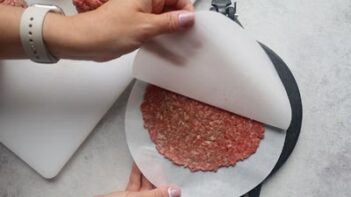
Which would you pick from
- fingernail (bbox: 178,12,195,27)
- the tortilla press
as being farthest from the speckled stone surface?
fingernail (bbox: 178,12,195,27)

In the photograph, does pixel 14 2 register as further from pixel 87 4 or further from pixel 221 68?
pixel 221 68

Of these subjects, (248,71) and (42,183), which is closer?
(248,71)

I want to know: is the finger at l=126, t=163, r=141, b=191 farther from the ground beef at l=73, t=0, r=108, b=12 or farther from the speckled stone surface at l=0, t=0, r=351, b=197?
the ground beef at l=73, t=0, r=108, b=12

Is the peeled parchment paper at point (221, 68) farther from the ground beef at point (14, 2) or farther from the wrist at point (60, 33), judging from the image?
the ground beef at point (14, 2)

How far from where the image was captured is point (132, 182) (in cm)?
79

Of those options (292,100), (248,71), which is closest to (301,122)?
(292,100)

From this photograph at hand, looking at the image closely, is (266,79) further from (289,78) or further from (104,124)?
(104,124)

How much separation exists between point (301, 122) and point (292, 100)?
41 millimetres

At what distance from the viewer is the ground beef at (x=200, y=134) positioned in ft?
Answer: 2.45

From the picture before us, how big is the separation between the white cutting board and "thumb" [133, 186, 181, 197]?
0.55 feet

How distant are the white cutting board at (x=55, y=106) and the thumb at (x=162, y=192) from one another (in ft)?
0.55

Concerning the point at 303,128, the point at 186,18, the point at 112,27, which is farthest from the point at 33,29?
the point at 303,128

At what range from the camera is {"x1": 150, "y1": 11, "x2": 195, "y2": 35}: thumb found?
65 cm

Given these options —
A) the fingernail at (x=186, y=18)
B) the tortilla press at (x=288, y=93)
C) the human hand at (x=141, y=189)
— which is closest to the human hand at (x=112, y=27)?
the fingernail at (x=186, y=18)
